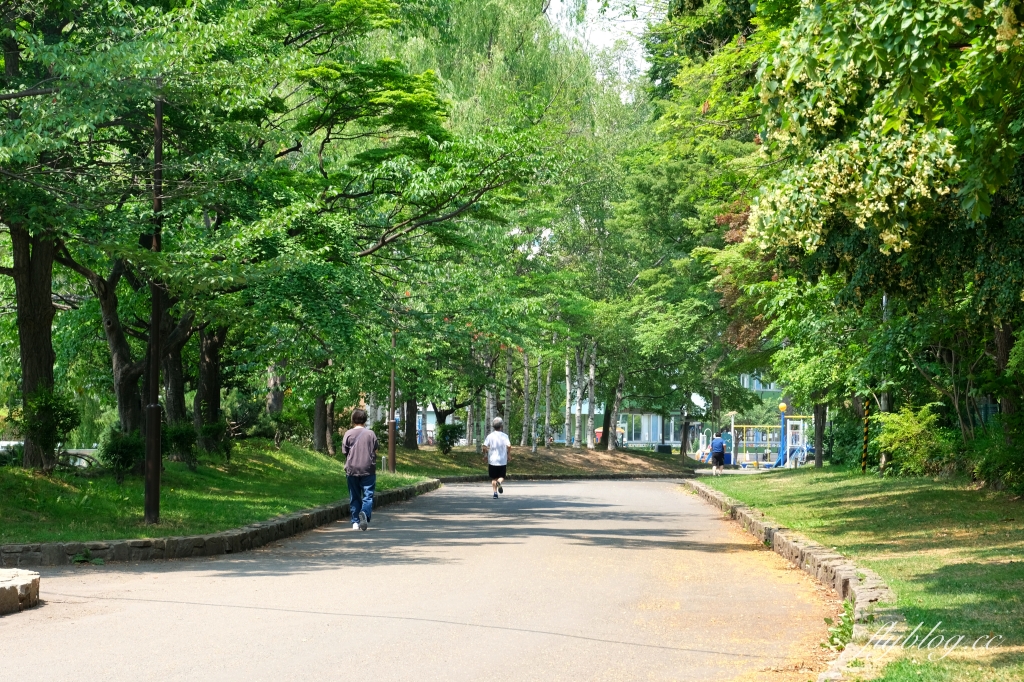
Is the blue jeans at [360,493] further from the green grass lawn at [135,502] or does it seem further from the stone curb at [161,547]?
the green grass lawn at [135,502]

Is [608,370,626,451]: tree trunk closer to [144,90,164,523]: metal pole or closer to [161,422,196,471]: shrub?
[161,422,196,471]: shrub

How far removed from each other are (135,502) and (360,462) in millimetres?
3552

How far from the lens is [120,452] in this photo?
825 inches

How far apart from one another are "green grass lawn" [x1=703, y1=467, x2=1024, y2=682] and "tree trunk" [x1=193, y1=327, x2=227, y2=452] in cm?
1299

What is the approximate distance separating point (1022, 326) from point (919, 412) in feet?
35.2

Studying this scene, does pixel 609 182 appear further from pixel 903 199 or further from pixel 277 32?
pixel 903 199

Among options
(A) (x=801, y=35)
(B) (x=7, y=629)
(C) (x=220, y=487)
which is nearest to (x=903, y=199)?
(A) (x=801, y=35)

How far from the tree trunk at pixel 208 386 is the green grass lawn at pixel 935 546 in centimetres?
1299

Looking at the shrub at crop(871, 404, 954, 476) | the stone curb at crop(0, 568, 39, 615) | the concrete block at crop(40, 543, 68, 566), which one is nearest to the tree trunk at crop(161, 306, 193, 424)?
the concrete block at crop(40, 543, 68, 566)

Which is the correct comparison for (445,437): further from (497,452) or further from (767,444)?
(767,444)

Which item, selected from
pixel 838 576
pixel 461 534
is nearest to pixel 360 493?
pixel 461 534

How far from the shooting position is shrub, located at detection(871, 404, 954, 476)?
28469 mm

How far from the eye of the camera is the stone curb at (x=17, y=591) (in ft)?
31.9

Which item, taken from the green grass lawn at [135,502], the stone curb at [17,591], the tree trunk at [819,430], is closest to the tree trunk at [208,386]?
the green grass lawn at [135,502]
